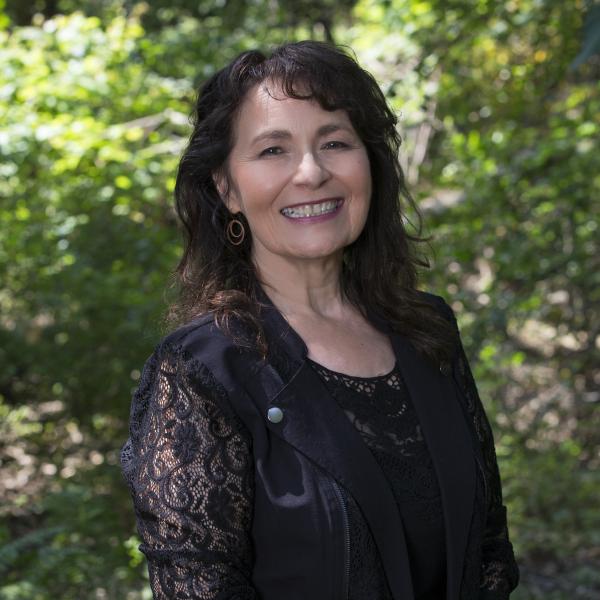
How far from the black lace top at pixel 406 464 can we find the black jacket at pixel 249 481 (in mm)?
30

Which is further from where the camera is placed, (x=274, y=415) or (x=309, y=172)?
(x=309, y=172)

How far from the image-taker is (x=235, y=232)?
218 cm

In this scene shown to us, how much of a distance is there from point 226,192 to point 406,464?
0.71m

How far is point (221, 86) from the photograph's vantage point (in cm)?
208

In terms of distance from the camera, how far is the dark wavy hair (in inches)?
79.8

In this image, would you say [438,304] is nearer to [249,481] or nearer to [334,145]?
[334,145]

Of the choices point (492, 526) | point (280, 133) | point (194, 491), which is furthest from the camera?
point (492, 526)

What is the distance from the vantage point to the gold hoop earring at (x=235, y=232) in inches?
85.4

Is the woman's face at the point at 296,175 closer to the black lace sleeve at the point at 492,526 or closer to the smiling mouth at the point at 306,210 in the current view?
the smiling mouth at the point at 306,210

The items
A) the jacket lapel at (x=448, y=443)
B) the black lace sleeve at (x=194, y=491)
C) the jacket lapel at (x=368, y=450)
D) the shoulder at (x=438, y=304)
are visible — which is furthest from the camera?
the shoulder at (x=438, y=304)

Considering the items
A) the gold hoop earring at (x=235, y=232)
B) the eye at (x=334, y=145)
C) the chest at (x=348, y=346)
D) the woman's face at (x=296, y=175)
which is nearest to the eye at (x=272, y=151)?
the woman's face at (x=296, y=175)

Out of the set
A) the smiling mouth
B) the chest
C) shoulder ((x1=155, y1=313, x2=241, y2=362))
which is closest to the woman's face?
the smiling mouth

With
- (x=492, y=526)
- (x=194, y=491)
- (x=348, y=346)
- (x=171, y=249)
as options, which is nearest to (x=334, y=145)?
(x=348, y=346)

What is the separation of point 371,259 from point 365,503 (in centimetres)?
73
